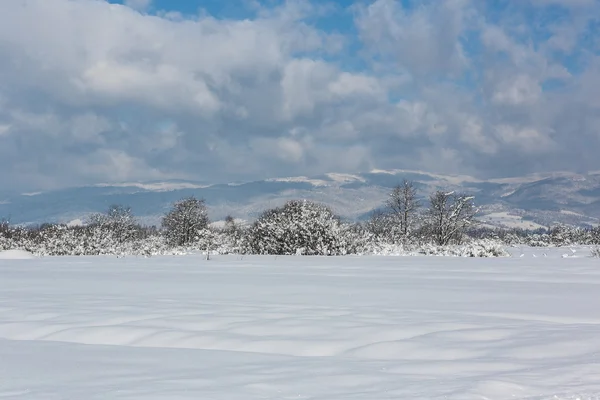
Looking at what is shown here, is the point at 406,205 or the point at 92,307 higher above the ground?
the point at 406,205

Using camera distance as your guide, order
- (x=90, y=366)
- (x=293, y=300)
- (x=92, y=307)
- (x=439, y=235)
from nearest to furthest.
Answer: (x=90, y=366) < (x=92, y=307) < (x=293, y=300) < (x=439, y=235)

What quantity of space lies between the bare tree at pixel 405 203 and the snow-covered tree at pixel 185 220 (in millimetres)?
15816

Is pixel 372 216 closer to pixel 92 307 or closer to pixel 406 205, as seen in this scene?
pixel 406 205

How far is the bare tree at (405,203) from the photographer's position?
3972 centimetres

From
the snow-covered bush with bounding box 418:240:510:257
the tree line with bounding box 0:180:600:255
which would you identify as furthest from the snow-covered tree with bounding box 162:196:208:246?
the snow-covered bush with bounding box 418:240:510:257

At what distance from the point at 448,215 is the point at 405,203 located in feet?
22.6

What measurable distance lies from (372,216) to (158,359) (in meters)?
50.5

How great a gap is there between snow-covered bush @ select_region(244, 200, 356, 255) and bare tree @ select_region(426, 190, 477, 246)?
30.8 feet

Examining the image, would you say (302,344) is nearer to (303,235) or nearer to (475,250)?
(475,250)

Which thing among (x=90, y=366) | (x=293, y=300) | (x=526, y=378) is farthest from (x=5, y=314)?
(x=526, y=378)

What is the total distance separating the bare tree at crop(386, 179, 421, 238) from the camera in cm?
3972

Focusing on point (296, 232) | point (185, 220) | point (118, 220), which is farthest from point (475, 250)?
point (118, 220)

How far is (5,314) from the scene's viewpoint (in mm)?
6285

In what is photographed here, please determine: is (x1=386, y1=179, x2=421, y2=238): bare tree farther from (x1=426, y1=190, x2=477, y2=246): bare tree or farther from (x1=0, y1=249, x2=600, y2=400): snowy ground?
(x1=0, y1=249, x2=600, y2=400): snowy ground
